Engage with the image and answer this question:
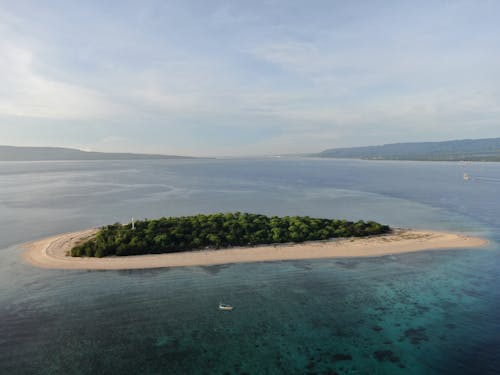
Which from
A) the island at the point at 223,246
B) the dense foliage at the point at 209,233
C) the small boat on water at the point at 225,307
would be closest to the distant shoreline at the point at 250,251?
the island at the point at 223,246

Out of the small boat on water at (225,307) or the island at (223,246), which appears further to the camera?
the island at (223,246)

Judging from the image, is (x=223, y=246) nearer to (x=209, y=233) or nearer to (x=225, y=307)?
(x=209, y=233)

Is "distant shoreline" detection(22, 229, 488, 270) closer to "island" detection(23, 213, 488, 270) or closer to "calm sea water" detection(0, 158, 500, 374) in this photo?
"island" detection(23, 213, 488, 270)

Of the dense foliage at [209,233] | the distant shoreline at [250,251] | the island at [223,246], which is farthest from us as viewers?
the dense foliage at [209,233]

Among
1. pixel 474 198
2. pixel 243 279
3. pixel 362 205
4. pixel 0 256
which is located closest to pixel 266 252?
pixel 243 279

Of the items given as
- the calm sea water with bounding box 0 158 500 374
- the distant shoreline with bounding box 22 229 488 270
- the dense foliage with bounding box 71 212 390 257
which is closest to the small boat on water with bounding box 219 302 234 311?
the calm sea water with bounding box 0 158 500 374

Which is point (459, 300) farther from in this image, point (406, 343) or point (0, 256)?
point (0, 256)

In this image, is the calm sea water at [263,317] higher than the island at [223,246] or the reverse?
the reverse

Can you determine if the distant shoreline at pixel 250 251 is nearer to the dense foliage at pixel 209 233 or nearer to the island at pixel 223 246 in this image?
the island at pixel 223 246
